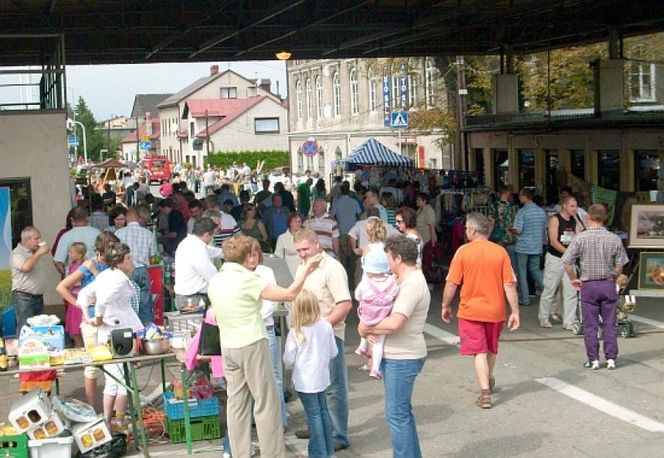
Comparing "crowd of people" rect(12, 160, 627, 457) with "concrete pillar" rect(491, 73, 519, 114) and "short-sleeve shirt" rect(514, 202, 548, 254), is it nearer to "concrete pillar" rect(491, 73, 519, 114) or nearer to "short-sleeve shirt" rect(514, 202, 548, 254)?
"short-sleeve shirt" rect(514, 202, 548, 254)

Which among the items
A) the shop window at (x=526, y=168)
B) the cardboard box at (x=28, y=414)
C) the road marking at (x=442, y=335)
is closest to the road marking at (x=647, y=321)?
the road marking at (x=442, y=335)

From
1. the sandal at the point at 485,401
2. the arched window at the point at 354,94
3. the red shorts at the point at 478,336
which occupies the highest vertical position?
the arched window at the point at 354,94

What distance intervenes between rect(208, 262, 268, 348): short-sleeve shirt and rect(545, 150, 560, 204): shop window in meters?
19.4

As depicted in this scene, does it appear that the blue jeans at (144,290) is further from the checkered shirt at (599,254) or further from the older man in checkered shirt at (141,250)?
the checkered shirt at (599,254)

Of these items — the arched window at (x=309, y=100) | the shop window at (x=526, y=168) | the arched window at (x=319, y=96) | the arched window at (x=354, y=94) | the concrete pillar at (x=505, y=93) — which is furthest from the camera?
the arched window at (x=309, y=100)

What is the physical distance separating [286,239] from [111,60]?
55.5 feet

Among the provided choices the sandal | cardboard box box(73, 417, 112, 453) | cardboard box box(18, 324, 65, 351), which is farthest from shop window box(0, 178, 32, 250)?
the sandal

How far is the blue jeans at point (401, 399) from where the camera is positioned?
26.6 ft

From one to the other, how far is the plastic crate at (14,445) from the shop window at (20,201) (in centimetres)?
A: 737

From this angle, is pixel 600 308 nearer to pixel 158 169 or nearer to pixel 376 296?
pixel 376 296

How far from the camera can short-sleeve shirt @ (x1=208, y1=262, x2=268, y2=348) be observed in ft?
27.3

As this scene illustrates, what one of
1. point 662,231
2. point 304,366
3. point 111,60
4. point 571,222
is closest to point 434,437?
point 304,366

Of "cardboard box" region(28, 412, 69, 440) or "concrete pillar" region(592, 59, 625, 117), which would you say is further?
"concrete pillar" region(592, 59, 625, 117)

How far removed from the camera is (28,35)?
56.0 feet
